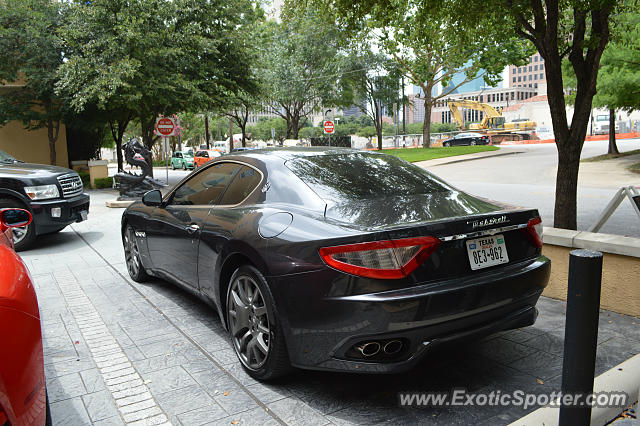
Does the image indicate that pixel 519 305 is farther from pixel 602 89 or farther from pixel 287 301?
pixel 602 89

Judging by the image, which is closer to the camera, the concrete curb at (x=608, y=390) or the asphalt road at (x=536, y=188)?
the concrete curb at (x=608, y=390)

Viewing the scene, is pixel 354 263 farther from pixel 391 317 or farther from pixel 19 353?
pixel 19 353

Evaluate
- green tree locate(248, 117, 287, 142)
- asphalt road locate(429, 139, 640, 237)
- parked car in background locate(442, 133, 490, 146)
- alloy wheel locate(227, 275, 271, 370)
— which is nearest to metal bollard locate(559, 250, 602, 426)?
alloy wheel locate(227, 275, 271, 370)

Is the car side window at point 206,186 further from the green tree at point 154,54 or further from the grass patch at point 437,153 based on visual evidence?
the grass patch at point 437,153

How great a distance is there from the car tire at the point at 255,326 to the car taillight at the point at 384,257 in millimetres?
638

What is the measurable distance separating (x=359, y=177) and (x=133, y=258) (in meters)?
3.44

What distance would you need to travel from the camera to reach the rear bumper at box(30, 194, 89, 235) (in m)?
8.08

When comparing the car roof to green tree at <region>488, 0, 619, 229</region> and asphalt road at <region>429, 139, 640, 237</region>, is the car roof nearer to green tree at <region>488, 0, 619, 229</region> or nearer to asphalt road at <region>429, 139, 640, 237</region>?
green tree at <region>488, 0, 619, 229</region>

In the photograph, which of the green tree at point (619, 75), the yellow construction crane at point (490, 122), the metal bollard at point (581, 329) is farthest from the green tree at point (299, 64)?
the metal bollard at point (581, 329)

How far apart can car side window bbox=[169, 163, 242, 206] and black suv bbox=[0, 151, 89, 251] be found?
4.30 m

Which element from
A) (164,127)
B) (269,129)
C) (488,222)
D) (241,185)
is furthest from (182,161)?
(269,129)

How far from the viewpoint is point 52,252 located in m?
8.23

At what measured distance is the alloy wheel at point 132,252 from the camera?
5.90 m

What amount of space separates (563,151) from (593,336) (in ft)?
15.4
